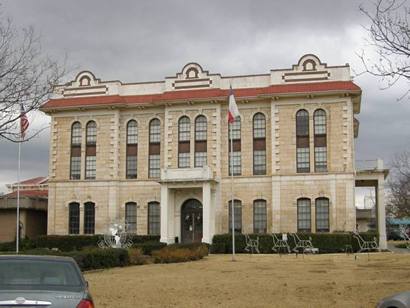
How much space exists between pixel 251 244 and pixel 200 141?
871cm

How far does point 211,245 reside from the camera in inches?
1591

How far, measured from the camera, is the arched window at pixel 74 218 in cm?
4584

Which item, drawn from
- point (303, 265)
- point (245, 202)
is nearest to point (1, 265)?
point (303, 265)

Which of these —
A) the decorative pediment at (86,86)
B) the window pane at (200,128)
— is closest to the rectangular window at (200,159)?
the window pane at (200,128)

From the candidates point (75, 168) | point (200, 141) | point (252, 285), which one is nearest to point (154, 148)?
point (200, 141)

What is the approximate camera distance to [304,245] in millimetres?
39500

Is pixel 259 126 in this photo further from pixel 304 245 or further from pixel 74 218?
pixel 74 218

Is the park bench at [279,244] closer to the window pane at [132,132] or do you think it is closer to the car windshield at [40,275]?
the window pane at [132,132]

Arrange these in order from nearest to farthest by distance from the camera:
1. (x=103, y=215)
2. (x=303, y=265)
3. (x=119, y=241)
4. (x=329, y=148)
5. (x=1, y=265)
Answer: (x=1, y=265)
(x=303, y=265)
(x=119, y=241)
(x=329, y=148)
(x=103, y=215)

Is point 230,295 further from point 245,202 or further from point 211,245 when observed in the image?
point 245,202

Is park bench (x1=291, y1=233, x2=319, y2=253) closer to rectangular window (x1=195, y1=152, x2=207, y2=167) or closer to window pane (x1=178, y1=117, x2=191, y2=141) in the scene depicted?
rectangular window (x1=195, y1=152, x2=207, y2=167)

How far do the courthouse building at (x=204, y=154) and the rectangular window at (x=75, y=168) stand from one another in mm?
74

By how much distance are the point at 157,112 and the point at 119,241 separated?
35.9 feet

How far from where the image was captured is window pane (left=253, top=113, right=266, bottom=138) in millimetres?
43688
